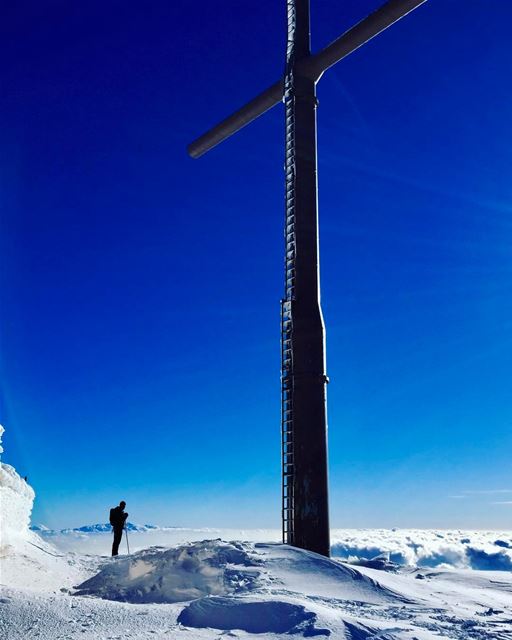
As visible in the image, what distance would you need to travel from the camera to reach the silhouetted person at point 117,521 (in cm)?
1992

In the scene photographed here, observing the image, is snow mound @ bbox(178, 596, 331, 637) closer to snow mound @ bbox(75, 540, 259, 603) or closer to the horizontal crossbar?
snow mound @ bbox(75, 540, 259, 603)

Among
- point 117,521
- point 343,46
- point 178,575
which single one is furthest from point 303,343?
point 343,46

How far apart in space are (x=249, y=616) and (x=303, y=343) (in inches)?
363

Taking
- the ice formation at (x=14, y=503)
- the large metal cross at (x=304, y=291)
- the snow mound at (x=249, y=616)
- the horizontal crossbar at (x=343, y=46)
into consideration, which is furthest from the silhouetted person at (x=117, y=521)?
the horizontal crossbar at (x=343, y=46)

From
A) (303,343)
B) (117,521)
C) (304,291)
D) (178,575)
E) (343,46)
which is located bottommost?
(178,575)

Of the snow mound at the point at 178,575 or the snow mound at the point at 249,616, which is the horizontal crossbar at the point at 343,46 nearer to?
the snow mound at the point at 178,575

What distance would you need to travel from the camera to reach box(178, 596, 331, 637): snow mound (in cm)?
884

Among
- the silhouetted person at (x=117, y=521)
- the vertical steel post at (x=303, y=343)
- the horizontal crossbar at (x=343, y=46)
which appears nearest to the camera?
the vertical steel post at (x=303, y=343)

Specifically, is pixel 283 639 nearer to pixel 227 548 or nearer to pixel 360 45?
pixel 227 548

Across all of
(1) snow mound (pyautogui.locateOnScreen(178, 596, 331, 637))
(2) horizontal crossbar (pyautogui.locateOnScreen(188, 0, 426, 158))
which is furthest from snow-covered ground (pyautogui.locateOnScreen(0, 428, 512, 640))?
(2) horizontal crossbar (pyautogui.locateOnScreen(188, 0, 426, 158))

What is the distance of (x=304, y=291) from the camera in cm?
1811

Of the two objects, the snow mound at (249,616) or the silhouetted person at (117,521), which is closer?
the snow mound at (249,616)

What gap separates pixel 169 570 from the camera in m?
12.6

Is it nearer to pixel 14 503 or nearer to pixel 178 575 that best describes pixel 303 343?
pixel 178 575
